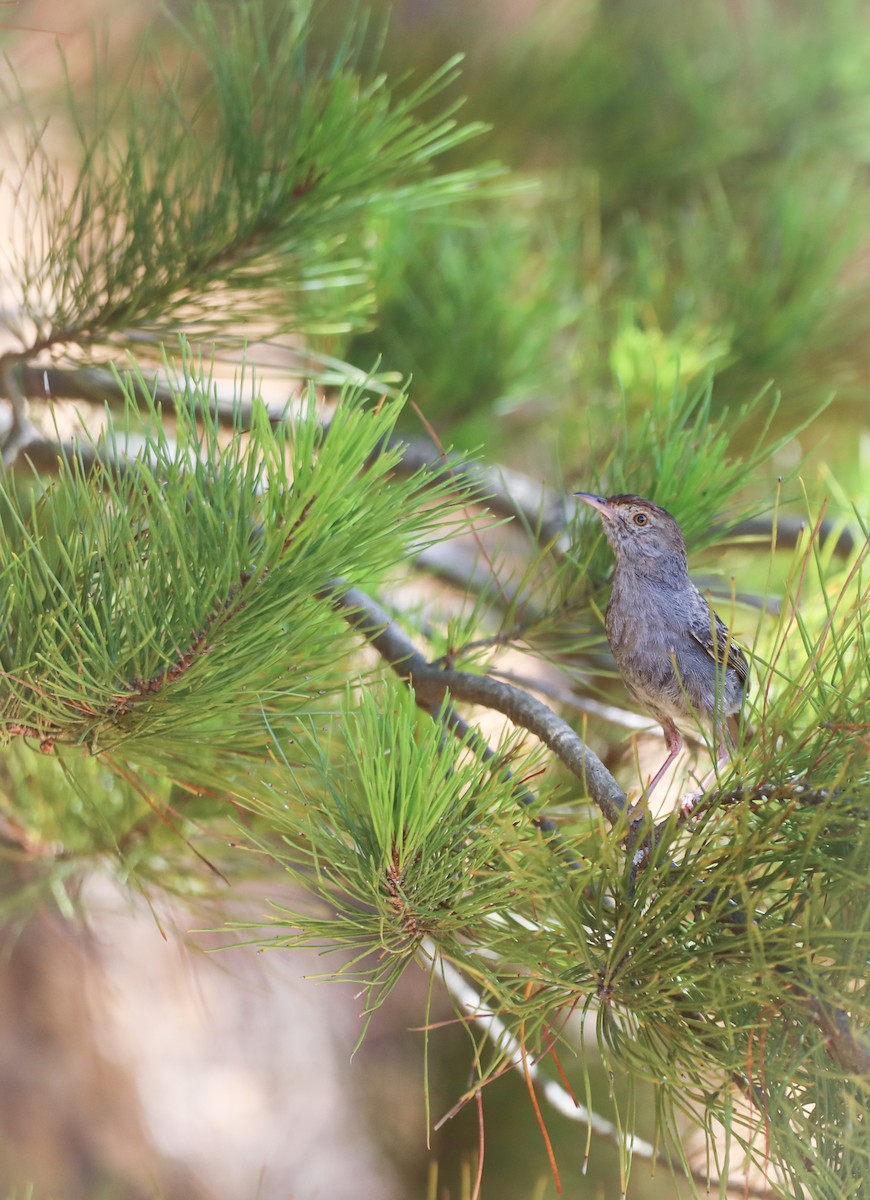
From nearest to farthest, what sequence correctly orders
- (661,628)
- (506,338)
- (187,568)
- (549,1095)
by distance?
(187,568)
(661,628)
(549,1095)
(506,338)

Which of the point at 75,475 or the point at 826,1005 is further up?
the point at 75,475

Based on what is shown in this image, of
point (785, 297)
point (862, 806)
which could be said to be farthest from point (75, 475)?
point (785, 297)

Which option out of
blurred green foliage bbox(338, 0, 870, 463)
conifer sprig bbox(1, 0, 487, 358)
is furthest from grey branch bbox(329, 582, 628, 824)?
blurred green foliage bbox(338, 0, 870, 463)

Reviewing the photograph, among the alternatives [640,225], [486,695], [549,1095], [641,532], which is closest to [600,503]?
[641,532]

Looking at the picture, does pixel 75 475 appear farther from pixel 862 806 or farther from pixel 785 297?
pixel 785 297

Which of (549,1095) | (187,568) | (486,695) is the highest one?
(187,568)

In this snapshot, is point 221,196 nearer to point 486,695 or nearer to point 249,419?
point 249,419

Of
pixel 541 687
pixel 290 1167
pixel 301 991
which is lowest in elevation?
pixel 290 1167

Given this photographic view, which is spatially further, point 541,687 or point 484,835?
point 541,687
